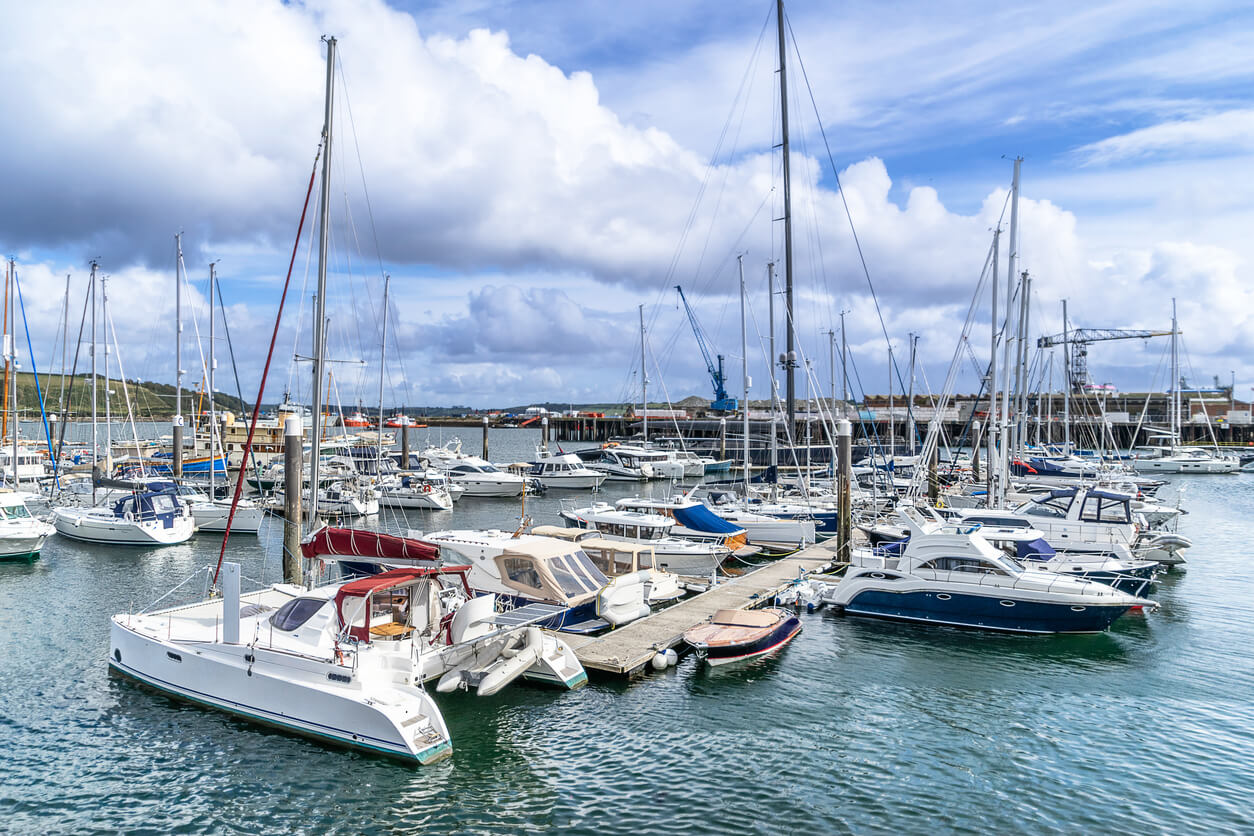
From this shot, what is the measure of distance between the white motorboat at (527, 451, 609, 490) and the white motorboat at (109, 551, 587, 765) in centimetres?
4654

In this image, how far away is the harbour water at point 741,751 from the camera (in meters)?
12.4

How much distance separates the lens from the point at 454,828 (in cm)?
1198

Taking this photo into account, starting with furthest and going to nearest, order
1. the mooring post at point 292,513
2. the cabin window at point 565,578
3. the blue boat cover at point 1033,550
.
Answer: the blue boat cover at point 1033,550 → the mooring post at point 292,513 → the cabin window at point 565,578

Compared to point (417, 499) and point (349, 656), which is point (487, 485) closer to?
point (417, 499)

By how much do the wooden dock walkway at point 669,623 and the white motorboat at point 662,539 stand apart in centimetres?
195

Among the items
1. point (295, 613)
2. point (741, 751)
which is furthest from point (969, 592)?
point (295, 613)

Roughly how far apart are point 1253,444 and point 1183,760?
5420 inches

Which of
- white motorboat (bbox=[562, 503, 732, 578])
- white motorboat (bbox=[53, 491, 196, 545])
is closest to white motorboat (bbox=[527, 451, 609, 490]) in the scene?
white motorboat (bbox=[562, 503, 732, 578])

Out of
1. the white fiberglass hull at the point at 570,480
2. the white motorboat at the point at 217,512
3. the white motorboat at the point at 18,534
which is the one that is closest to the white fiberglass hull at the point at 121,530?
the white motorboat at the point at 217,512

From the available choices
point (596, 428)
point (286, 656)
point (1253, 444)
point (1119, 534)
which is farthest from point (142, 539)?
point (1253, 444)

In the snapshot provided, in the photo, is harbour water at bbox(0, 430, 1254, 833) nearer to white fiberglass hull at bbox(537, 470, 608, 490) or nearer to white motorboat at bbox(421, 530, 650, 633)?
white motorboat at bbox(421, 530, 650, 633)

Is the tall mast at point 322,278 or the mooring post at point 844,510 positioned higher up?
the tall mast at point 322,278

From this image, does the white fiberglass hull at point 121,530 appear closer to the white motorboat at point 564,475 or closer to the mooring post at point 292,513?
the mooring post at point 292,513

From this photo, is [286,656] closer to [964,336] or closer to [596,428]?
[964,336]
